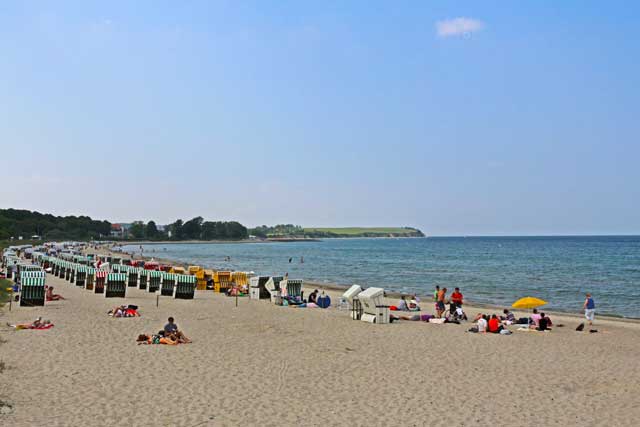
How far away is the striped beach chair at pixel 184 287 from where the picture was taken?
24219 millimetres

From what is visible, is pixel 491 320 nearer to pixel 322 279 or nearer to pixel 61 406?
pixel 61 406

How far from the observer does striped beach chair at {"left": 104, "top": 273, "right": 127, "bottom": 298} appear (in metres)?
23.5

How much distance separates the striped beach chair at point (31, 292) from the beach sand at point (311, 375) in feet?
9.94

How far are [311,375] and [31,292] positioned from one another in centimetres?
1346

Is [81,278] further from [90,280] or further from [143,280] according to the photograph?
[143,280]

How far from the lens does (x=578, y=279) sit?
43.5 metres

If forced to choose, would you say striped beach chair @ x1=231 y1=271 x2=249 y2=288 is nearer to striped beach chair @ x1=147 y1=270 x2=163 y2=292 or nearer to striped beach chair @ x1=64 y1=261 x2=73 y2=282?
striped beach chair @ x1=147 y1=270 x2=163 y2=292

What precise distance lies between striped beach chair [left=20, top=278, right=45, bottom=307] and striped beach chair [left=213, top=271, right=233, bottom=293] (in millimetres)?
9920

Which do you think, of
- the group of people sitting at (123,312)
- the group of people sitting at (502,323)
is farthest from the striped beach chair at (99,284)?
the group of people sitting at (502,323)

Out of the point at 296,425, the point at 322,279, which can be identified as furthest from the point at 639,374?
the point at 322,279

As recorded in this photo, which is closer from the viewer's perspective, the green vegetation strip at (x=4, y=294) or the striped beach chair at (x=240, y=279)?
the green vegetation strip at (x=4, y=294)

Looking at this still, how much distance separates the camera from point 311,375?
1055 cm

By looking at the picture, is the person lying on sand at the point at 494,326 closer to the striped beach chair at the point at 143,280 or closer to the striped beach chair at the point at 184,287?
the striped beach chair at the point at 184,287

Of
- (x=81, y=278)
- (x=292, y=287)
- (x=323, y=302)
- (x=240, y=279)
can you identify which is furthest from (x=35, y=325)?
(x=240, y=279)
